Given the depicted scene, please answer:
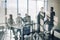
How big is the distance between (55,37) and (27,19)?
0.48 meters

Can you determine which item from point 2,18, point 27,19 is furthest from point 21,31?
point 2,18

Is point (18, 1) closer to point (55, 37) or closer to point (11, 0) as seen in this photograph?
point (11, 0)

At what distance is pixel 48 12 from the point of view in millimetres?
1776

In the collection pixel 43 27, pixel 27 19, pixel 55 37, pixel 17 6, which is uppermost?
pixel 17 6

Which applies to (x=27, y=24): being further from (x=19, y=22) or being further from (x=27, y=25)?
(x=19, y=22)

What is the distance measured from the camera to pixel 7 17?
5.35ft

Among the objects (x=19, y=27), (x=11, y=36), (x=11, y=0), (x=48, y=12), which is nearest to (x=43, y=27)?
(x=48, y=12)


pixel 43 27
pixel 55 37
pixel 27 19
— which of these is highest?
pixel 27 19

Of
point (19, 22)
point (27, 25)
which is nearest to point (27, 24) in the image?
point (27, 25)

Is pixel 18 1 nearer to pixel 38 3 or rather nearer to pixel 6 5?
pixel 6 5

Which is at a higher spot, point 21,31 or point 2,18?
point 2,18

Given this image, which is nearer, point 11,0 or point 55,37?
point 11,0

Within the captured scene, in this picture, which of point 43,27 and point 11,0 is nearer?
point 11,0

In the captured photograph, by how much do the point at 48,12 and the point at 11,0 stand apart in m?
0.54
